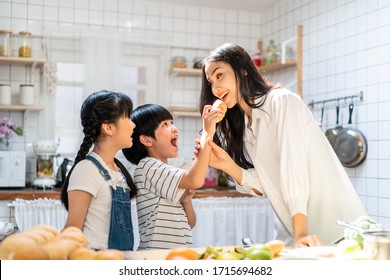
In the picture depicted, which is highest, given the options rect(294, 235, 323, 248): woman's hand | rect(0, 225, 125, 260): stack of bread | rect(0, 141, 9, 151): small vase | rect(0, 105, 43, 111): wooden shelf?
rect(0, 105, 43, 111): wooden shelf

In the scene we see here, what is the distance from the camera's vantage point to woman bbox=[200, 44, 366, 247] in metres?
1.38

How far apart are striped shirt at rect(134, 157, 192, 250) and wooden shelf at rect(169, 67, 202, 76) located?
7.87ft

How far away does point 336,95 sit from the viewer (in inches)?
135

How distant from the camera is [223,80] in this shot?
1529 mm

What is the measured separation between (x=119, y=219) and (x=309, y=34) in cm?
270

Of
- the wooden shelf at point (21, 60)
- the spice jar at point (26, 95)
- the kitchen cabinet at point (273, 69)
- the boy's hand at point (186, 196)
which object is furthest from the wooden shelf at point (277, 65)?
the boy's hand at point (186, 196)

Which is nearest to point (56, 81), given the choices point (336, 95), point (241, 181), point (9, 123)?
point (9, 123)

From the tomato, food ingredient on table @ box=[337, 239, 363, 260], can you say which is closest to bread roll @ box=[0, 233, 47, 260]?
the tomato

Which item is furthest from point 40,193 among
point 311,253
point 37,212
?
point 311,253

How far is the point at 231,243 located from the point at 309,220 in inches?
83.9

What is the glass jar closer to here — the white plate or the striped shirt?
the striped shirt

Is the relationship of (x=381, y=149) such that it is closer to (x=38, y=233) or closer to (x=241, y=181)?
(x=241, y=181)

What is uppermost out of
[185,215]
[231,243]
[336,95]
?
[336,95]
